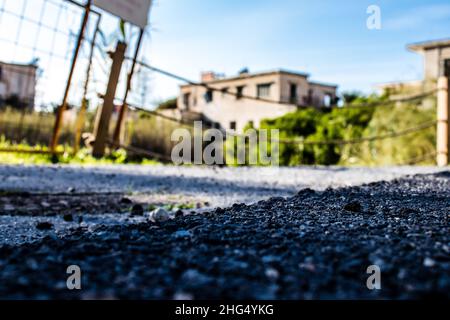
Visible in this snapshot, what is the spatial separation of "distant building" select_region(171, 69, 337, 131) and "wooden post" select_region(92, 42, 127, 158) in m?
19.3

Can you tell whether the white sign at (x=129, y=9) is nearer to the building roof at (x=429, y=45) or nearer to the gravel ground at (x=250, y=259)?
the gravel ground at (x=250, y=259)

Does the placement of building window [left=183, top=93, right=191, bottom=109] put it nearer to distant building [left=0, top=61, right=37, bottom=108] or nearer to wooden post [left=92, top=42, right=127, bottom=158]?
distant building [left=0, top=61, right=37, bottom=108]

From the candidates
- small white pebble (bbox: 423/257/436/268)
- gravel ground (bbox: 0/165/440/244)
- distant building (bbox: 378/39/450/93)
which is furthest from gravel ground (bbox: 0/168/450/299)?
distant building (bbox: 378/39/450/93)

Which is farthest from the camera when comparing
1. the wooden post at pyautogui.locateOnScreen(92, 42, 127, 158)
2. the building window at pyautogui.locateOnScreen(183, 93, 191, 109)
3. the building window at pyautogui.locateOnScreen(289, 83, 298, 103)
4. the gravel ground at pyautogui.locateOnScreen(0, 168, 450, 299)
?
the building window at pyautogui.locateOnScreen(183, 93, 191, 109)

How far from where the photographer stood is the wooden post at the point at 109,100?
15.8ft

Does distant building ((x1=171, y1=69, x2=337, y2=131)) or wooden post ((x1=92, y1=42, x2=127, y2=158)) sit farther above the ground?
distant building ((x1=171, y1=69, x2=337, y2=131))

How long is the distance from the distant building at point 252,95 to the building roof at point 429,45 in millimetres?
4965

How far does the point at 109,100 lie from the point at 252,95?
71.9 feet

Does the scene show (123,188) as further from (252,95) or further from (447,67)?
(252,95)

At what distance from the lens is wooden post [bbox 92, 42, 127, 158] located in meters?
4.80

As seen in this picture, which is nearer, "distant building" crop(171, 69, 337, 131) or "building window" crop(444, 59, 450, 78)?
"building window" crop(444, 59, 450, 78)

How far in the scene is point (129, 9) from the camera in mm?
4789

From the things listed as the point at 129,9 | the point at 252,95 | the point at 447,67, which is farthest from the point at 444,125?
the point at 252,95
